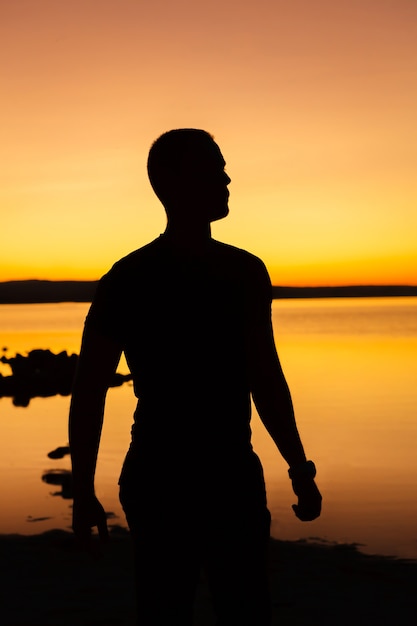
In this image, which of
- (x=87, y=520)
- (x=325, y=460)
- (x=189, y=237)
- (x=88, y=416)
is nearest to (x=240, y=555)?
(x=87, y=520)

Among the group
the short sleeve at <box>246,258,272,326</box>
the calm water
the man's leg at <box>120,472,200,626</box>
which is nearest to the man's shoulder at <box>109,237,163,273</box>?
the short sleeve at <box>246,258,272,326</box>

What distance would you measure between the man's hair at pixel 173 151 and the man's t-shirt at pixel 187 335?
0.27 m

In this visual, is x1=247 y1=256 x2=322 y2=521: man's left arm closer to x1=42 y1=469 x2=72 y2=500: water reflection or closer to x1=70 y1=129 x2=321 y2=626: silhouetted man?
x1=70 y1=129 x2=321 y2=626: silhouetted man

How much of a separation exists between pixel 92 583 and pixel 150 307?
18.2 ft

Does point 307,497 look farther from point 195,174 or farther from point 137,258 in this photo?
point 195,174

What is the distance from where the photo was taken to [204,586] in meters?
8.19

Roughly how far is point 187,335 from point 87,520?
0.83m

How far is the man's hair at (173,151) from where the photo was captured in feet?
11.7

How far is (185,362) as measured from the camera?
344cm

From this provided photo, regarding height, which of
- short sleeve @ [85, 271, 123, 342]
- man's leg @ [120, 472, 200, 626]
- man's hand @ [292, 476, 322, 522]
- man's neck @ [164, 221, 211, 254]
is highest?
man's neck @ [164, 221, 211, 254]

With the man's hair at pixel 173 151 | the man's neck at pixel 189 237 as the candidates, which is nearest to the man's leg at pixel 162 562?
the man's neck at pixel 189 237

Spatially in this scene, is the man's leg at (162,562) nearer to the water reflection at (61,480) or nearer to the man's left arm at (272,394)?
the man's left arm at (272,394)

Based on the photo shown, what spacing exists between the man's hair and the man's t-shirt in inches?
10.5

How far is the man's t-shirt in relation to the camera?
11.2 feet
